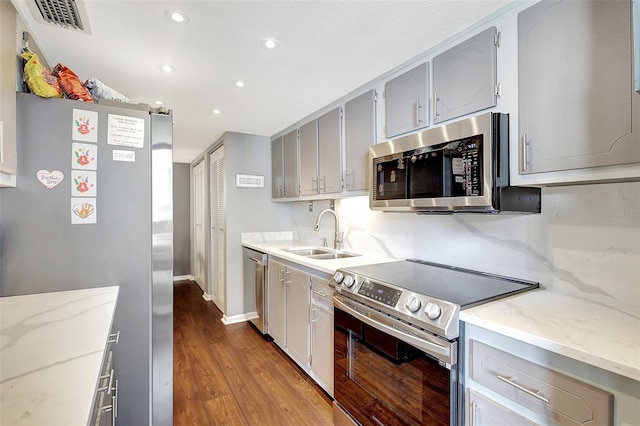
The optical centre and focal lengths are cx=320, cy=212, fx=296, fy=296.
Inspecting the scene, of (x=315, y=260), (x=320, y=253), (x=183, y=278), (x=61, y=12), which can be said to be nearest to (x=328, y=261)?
(x=315, y=260)

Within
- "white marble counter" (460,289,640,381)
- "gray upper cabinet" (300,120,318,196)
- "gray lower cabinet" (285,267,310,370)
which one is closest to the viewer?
"white marble counter" (460,289,640,381)

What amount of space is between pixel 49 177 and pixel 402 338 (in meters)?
1.82

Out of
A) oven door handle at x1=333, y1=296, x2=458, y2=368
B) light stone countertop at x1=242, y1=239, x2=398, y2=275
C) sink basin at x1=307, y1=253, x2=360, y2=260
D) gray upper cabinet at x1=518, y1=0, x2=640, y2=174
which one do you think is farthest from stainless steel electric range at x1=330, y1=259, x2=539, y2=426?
sink basin at x1=307, y1=253, x2=360, y2=260

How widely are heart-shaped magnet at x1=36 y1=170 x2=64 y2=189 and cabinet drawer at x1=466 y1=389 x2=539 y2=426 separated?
204 centimetres

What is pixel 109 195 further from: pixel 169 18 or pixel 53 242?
pixel 169 18

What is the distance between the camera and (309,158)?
2.95 m

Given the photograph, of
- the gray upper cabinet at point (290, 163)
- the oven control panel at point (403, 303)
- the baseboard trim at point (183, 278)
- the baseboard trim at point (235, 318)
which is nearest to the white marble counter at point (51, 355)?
the oven control panel at point (403, 303)

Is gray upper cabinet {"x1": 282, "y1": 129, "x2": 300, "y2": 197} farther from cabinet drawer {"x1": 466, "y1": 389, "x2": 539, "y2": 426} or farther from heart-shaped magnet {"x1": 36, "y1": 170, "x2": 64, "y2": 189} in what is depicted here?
cabinet drawer {"x1": 466, "y1": 389, "x2": 539, "y2": 426}

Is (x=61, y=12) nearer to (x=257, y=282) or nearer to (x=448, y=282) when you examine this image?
(x=448, y=282)

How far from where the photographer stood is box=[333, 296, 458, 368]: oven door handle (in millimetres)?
1175

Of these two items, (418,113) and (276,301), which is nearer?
(418,113)

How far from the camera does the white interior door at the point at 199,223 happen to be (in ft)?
15.8

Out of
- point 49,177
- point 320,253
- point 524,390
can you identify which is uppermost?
point 49,177

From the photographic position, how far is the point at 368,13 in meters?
1.45
